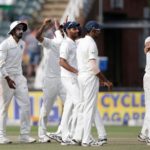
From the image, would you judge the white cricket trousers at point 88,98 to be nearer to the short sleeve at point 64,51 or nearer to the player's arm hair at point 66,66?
the player's arm hair at point 66,66

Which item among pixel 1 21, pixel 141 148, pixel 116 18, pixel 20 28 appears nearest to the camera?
pixel 141 148

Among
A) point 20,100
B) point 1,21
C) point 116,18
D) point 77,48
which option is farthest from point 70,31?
point 116,18

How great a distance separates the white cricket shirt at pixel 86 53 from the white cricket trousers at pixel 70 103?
0.39 m

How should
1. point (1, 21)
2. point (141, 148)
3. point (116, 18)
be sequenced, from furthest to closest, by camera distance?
point (116, 18) < point (1, 21) < point (141, 148)

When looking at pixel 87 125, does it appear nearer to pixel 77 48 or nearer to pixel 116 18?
pixel 77 48

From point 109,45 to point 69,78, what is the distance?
26.6 meters

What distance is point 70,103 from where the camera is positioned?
1770 centimetres

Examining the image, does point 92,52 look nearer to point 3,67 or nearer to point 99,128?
point 99,128

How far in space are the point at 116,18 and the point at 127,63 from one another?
267cm

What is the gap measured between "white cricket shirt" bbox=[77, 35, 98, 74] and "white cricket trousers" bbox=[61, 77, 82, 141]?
1.28ft

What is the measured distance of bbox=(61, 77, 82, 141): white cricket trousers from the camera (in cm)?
1759

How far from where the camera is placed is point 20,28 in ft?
59.7

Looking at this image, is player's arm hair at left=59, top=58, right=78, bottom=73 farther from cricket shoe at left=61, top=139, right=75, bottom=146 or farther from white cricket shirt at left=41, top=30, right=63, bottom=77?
cricket shoe at left=61, top=139, right=75, bottom=146

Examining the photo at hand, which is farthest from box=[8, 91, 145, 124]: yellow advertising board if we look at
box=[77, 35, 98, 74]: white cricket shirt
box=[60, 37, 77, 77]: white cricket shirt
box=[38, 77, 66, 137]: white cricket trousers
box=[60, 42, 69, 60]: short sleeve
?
box=[77, 35, 98, 74]: white cricket shirt
